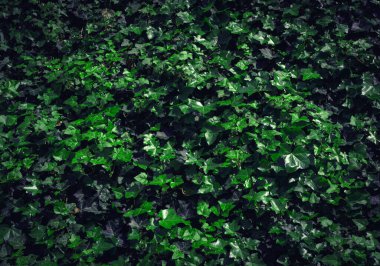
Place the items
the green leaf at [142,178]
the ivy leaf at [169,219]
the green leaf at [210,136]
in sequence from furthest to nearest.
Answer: the green leaf at [210,136] → the green leaf at [142,178] → the ivy leaf at [169,219]

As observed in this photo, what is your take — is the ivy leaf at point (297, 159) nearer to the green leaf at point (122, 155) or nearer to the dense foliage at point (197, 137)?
the dense foliage at point (197, 137)

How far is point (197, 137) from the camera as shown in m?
2.46

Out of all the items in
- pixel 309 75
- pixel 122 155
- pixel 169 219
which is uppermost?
pixel 309 75

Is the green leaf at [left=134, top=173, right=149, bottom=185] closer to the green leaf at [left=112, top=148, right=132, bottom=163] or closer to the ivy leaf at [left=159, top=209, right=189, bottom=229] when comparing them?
the green leaf at [left=112, top=148, right=132, bottom=163]

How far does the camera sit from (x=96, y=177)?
7.77ft

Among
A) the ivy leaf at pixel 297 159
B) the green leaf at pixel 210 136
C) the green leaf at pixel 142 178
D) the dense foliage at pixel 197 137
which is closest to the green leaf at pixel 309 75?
the dense foliage at pixel 197 137

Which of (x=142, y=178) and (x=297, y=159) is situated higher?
(x=297, y=159)

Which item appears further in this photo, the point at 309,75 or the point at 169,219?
the point at 309,75

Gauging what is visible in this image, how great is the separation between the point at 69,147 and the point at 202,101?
1.21 metres

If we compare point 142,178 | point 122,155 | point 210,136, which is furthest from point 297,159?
point 122,155

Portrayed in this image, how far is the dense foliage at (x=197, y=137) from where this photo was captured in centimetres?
214

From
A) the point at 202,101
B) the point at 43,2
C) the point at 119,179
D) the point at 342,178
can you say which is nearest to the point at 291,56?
the point at 202,101

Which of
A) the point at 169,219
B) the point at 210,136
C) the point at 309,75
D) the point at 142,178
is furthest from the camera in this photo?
the point at 309,75

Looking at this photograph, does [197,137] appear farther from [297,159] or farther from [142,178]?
[297,159]
